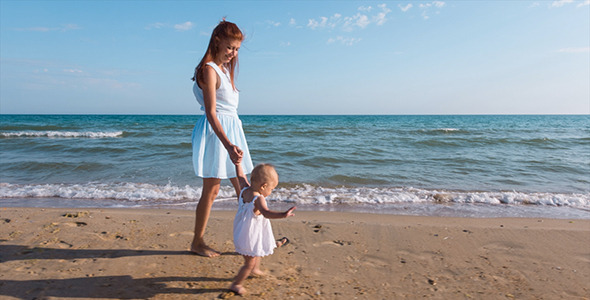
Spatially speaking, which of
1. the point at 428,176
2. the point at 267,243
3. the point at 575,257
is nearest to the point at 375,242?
the point at 267,243

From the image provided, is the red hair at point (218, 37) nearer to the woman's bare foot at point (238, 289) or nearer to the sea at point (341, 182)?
the woman's bare foot at point (238, 289)

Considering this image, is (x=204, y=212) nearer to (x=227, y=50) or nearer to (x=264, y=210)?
(x=264, y=210)

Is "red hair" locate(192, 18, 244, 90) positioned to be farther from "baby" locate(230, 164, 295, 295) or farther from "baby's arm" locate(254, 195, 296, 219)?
"baby's arm" locate(254, 195, 296, 219)

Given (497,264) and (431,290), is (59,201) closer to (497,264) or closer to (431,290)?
(431,290)

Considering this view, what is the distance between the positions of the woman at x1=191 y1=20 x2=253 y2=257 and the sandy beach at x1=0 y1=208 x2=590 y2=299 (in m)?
0.47

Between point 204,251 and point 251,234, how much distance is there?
31.5 inches

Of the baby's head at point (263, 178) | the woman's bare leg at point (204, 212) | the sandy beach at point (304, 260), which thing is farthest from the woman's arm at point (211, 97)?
the sandy beach at point (304, 260)

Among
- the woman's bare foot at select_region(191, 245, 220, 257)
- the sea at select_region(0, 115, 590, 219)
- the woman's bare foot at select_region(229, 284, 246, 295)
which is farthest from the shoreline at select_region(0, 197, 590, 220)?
the woman's bare foot at select_region(229, 284, 246, 295)

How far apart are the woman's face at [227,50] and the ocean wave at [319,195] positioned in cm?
308

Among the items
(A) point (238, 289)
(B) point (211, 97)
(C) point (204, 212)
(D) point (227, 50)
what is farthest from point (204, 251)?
(D) point (227, 50)

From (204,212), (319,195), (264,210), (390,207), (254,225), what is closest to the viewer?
(264,210)

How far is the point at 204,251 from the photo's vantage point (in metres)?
2.64

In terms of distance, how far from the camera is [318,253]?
2770mm

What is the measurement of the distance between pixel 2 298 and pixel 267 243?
1.59 metres
